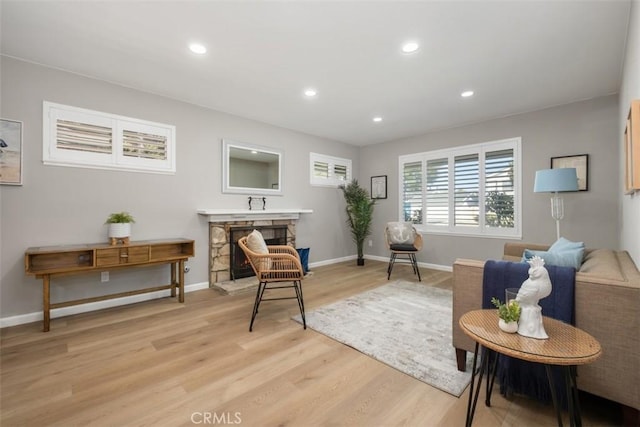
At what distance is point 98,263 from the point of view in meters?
2.71

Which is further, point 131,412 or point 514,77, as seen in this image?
point 514,77

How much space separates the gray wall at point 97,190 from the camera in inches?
103

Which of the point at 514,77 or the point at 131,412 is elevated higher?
the point at 514,77

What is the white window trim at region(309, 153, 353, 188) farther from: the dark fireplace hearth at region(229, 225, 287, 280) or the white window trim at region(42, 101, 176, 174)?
the white window trim at region(42, 101, 176, 174)

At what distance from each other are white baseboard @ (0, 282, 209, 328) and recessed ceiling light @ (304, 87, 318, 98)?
297 cm

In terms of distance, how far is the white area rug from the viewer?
1884 mm

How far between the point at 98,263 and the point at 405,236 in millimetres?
4126

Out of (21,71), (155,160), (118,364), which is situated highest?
(21,71)

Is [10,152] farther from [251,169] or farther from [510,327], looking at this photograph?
[510,327]

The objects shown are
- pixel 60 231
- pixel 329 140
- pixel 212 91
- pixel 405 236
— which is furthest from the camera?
pixel 329 140

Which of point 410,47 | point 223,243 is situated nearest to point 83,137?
point 223,243

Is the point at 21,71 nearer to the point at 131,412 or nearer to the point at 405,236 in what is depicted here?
the point at 131,412

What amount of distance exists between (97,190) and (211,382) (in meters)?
2.60

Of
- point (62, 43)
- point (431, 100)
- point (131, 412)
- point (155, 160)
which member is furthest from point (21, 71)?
point (431, 100)
